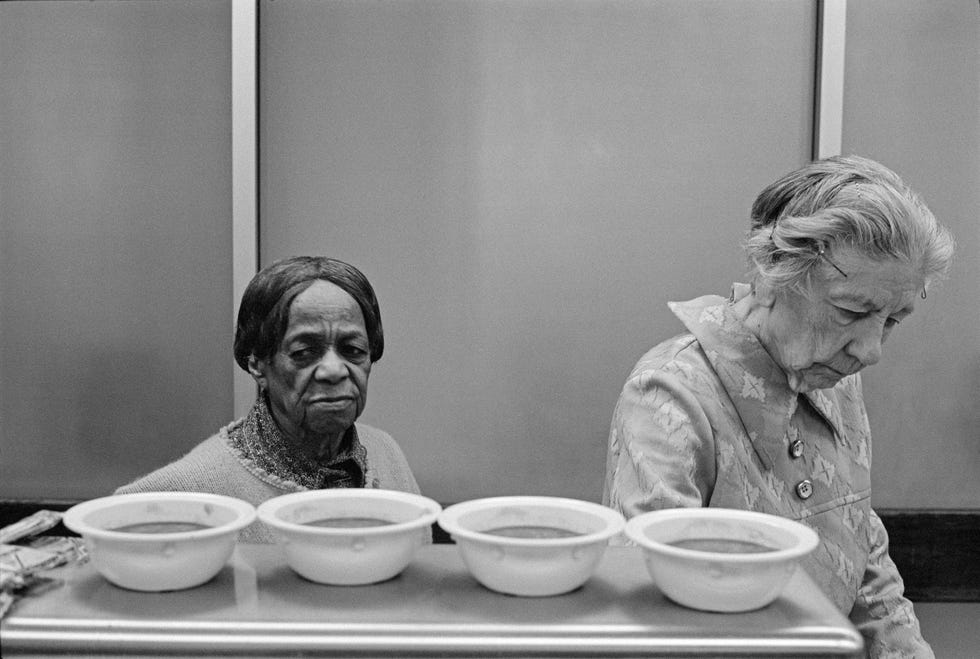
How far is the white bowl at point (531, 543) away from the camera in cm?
90

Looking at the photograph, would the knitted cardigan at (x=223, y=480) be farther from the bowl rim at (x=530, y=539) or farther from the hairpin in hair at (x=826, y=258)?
the hairpin in hair at (x=826, y=258)

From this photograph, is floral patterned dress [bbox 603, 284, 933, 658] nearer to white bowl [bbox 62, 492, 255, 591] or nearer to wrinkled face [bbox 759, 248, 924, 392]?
wrinkled face [bbox 759, 248, 924, 392]

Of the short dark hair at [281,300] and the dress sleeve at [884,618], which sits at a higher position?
the short dark hair at [281,300]

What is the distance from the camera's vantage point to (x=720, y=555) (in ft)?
2.89

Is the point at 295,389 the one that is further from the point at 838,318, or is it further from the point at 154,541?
the point at 838,318

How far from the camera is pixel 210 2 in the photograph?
230 cm

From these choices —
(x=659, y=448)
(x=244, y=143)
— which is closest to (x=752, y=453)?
(x=659, y=448)

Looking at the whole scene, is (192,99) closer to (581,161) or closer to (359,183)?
(359,183)

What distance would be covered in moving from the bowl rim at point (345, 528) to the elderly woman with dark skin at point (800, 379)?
46 cm

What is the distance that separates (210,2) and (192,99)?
228 mm

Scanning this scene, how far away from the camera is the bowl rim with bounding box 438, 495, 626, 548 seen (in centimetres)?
90

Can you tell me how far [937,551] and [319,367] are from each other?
1.74m

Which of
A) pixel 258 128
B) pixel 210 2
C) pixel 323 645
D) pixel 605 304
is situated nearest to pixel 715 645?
pixel 323 645

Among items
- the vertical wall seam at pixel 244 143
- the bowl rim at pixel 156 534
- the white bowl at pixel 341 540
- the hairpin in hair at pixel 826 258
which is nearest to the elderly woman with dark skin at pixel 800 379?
the hairpin in hair at pixel 826 258
